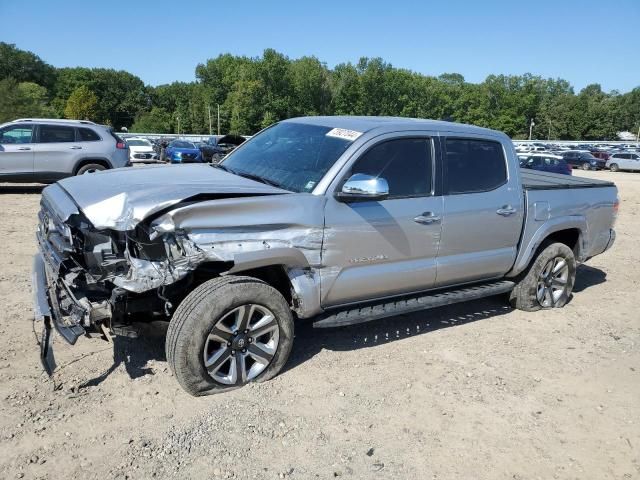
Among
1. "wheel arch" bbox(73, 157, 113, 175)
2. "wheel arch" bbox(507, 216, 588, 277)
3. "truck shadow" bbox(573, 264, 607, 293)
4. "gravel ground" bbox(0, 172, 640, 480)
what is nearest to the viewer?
"gravel ground" bbox(0, 172, 640, 480)

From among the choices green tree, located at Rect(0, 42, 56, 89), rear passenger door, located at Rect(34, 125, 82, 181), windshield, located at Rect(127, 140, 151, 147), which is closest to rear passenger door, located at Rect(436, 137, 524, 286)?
rear passenger door, located at Rect(34, 125, 82, 181)

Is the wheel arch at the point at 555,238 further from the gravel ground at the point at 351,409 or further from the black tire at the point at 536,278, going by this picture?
the gravel ground at the point at 351,409

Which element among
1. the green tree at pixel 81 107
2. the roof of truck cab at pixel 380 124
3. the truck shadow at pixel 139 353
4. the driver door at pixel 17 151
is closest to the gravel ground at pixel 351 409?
the truck shadow at pixel 139 353

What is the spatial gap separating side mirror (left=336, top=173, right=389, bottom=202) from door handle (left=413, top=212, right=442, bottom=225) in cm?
57

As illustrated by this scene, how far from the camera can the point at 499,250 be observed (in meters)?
5.08

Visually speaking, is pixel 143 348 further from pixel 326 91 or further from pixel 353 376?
pixel 326 91

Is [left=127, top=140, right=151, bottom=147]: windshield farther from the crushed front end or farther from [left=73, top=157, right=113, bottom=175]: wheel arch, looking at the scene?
the crushed front end

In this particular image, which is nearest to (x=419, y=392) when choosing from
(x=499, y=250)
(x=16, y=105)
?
(x=499, y=250)

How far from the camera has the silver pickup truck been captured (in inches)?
137

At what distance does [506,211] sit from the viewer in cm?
498

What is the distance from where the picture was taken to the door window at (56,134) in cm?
1229

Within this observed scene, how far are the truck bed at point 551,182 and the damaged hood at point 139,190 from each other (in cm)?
287

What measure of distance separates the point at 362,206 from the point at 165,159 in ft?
84.0

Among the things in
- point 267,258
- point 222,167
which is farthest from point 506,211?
point 222,167
